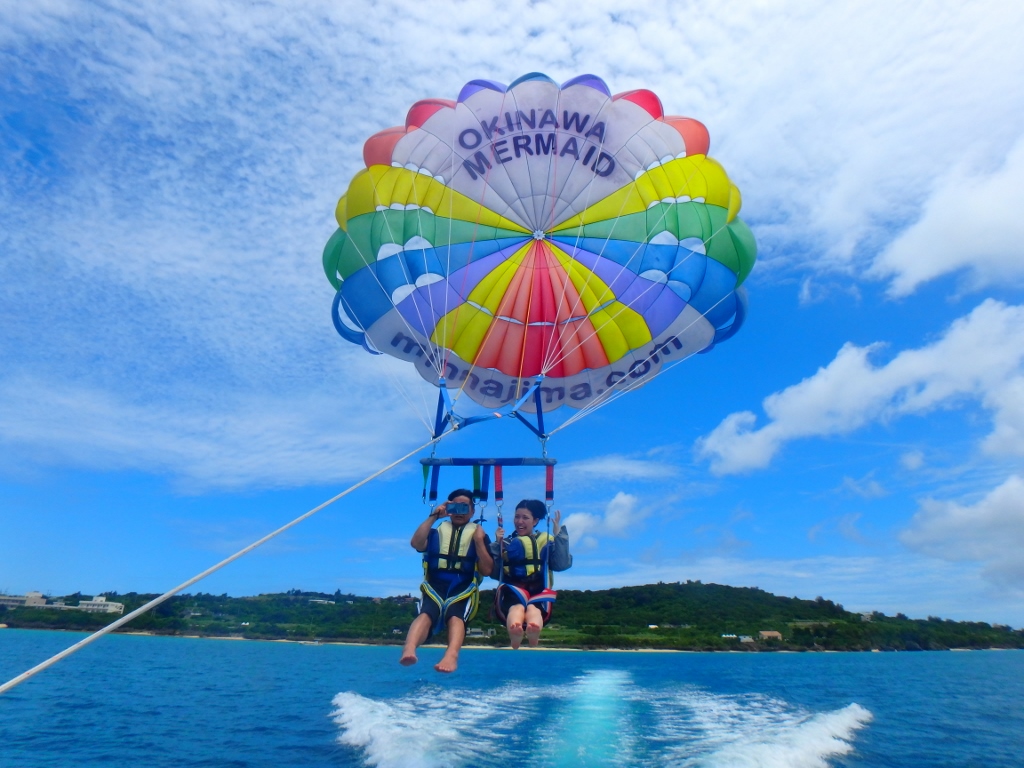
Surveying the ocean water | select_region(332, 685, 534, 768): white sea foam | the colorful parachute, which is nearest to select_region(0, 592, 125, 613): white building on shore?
the ocean water

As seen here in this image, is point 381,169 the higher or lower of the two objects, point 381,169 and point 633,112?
the lower

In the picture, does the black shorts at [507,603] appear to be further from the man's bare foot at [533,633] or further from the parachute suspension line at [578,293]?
the parachute suspension line at [578,293]

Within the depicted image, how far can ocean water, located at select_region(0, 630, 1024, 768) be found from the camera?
13977mm

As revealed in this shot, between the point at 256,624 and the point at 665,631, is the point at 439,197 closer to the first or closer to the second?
the point at 665,631

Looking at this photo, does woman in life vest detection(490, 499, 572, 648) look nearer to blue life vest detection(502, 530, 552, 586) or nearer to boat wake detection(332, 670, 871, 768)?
blue life vest detection(502, 530, 552, 586)

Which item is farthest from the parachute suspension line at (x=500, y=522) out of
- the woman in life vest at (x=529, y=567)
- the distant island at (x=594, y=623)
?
the distant island at (x=594, y=623)

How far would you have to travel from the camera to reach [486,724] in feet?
56.0

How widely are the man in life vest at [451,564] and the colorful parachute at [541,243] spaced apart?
178 centimetres

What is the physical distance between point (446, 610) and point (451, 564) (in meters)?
0.38

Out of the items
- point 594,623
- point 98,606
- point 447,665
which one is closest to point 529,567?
point 447,665

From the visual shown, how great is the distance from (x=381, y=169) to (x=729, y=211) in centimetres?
422

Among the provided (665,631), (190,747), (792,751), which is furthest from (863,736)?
(665,631)

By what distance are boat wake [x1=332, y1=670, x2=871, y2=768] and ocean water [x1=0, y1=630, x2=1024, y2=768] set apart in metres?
0.06

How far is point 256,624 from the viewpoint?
235 feet
